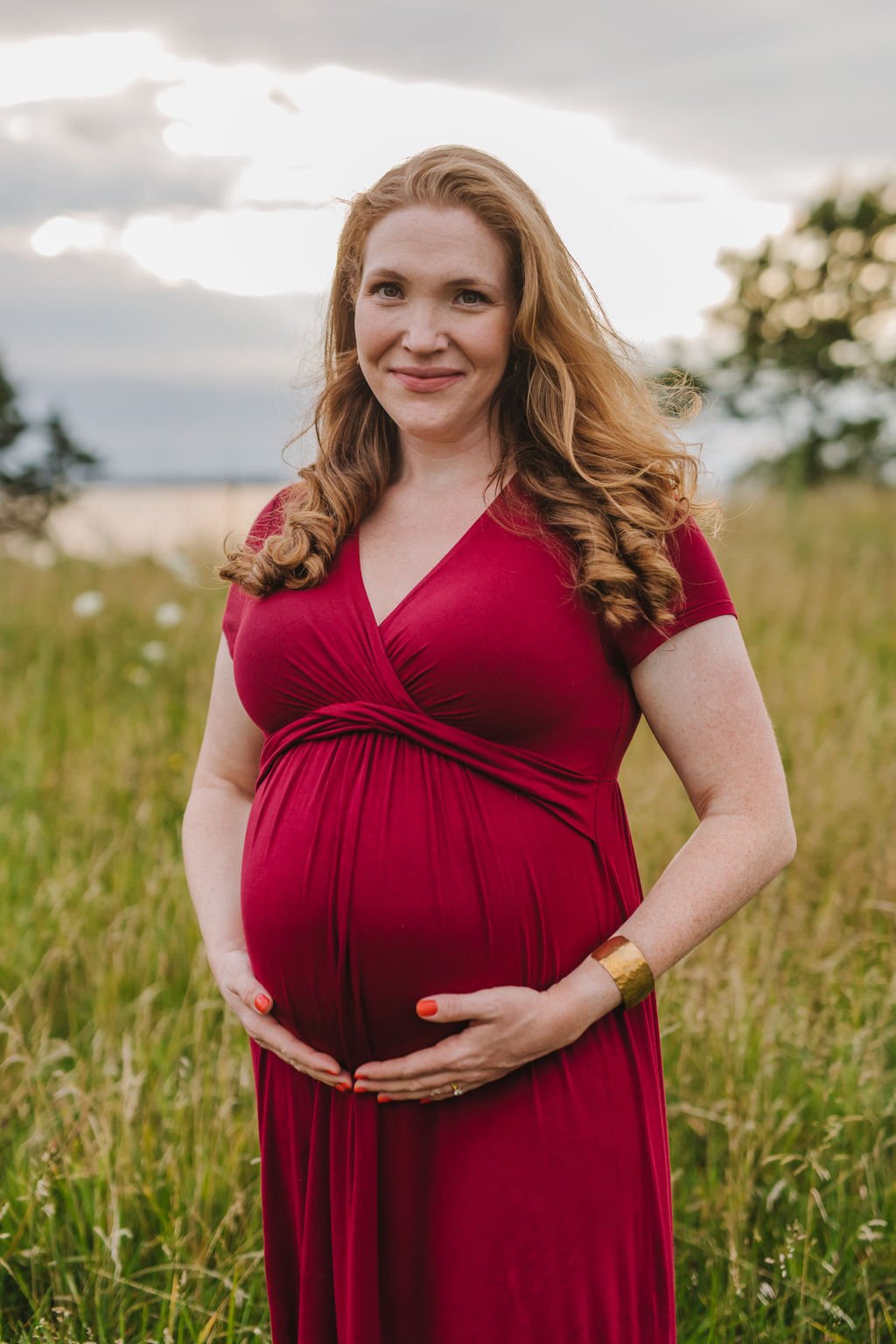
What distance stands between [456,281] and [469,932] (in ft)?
3.15

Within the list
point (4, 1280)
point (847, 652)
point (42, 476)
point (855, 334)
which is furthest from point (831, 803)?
point (855, 334)

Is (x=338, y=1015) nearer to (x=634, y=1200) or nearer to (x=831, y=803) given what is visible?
(x=634, y=1200)

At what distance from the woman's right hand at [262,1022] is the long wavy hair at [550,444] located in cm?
61

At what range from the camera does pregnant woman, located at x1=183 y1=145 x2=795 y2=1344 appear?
1.57 m

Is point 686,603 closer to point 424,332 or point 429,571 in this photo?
point 429,571

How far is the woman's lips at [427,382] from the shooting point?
1.72 m

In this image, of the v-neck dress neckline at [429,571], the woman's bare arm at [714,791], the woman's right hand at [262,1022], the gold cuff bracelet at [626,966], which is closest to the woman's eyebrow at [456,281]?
the v-neck dress neckline at [429,571]

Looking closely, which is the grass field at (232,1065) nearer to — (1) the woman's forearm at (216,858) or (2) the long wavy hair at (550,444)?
(1) the woman's forearm at (216,858)

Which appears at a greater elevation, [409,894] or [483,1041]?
[409,894]

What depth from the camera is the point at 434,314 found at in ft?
5.55

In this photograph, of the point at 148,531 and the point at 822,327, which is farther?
the point at 822,327

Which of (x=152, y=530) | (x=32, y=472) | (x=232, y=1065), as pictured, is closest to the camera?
(x=232, y=1065)

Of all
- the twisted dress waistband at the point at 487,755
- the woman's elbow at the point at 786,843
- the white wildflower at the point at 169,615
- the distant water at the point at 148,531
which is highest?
the distant water at the point at 148,531

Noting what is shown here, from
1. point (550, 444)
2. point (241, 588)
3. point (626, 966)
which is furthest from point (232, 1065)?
point (550, 444)
